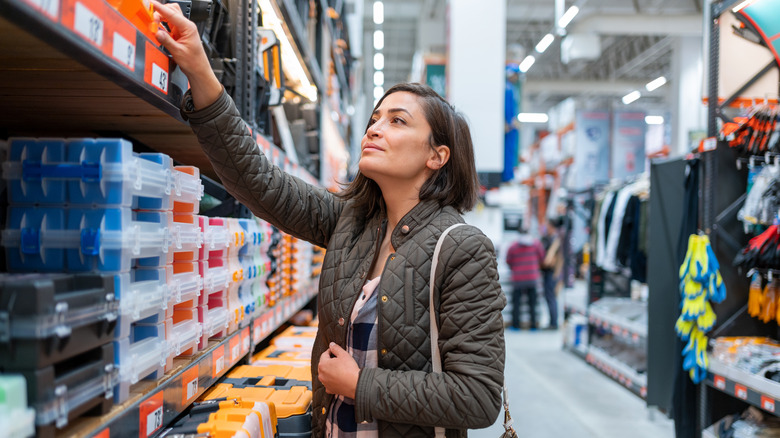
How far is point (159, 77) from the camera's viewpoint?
3.55ft

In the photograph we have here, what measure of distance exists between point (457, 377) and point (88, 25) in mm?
1028

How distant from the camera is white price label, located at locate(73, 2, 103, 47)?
2.50 ft

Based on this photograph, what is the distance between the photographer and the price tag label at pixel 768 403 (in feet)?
9.24

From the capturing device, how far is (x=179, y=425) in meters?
1.27

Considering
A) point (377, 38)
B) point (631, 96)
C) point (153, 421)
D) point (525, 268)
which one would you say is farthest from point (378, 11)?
point (153, 421)

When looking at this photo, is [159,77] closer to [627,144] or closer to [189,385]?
[189,385]

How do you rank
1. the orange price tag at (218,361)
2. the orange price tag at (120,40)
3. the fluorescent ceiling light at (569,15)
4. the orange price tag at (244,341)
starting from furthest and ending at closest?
the fluorescent ceiling light at (569,15) < the orange price tag at (244,341) < the orange price tag at (218,361) < the orange price tag at (120,40)

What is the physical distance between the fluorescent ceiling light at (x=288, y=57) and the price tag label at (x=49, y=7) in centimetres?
162

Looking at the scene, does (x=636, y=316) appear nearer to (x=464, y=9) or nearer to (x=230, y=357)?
(x=464, y=9)

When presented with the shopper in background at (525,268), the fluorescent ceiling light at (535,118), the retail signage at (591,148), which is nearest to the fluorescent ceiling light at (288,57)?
the shopper in background at (525,268)

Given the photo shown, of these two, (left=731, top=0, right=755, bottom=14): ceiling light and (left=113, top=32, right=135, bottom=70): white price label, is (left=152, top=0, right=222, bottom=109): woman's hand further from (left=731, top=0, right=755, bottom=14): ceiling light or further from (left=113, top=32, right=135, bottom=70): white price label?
(left=731, top=0, right=755, bottom=14): ceiling light

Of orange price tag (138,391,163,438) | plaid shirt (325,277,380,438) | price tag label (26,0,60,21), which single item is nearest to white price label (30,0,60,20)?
price tag label (26,0,60,21)

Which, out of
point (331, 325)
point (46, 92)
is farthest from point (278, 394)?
point (46, 92)

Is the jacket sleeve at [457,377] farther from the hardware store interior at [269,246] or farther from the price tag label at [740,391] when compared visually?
the price tag label at [740,391]
